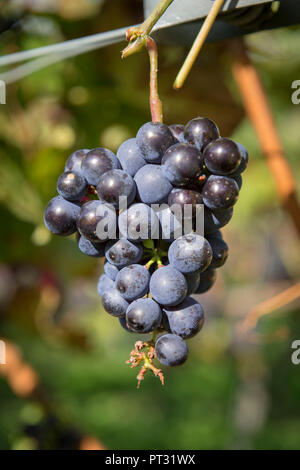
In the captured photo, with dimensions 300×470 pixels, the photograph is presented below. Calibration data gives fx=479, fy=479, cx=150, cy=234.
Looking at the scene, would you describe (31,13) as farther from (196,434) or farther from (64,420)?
(196,434)

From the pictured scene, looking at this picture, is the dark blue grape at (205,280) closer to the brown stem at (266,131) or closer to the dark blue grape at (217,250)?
the dark blue grape at (217,250)

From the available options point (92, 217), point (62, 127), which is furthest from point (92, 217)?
point (62, 127)

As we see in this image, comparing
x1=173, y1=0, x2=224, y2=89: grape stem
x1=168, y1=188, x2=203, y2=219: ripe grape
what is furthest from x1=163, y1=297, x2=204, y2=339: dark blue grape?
x1=173, y1=0, x2=224, y2=89: grape stem

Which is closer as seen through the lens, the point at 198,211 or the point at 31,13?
the point at 198,211

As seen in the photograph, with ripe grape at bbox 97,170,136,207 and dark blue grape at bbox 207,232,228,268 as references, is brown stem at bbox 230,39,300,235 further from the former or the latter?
ripe grape at bbox 97,170,136,207

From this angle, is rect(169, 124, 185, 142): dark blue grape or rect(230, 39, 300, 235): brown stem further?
rect(230, 39, 300, 235): brown stem
